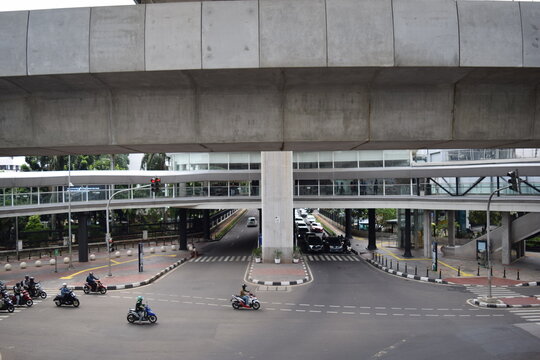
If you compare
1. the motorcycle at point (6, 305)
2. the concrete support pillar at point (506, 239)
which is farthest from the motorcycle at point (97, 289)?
the concrete support pillar at point (506, 239)

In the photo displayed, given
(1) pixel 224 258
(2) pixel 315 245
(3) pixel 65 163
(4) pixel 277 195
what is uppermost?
(3) pixel 65 163

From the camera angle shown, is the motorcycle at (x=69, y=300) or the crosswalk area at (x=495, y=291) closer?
the motorcycle at (x=69, y=300)

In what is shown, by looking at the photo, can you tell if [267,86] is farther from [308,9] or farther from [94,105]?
[94,105]

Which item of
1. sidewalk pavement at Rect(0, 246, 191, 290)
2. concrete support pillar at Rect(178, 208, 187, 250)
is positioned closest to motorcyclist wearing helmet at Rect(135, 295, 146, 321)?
sidewalk pavement at Rect(0, 246, 191, 290)

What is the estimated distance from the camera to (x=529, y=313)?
15312 millimetres

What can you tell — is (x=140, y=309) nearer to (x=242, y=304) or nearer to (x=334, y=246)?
(x=242, y=304)

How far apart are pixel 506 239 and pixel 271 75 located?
27.9 metres

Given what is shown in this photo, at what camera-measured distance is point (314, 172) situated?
32906 millimetres

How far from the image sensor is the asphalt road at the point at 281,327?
36.2 feet

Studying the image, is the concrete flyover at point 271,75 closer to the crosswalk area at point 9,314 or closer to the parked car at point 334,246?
the crosswalk area at point 9,314

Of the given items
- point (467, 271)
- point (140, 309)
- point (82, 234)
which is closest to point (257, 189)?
point (82, 234)

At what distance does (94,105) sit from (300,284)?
16.7m

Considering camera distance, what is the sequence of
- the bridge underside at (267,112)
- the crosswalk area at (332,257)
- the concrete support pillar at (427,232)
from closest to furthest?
the bridge underside at (267,112), the crosswalk area at (332,257), the concrete support pillar at (427,232)

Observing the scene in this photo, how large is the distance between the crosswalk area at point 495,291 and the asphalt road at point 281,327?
2.07 ft
